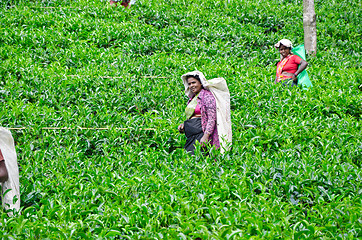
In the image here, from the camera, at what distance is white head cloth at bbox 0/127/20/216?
3742 millimetres

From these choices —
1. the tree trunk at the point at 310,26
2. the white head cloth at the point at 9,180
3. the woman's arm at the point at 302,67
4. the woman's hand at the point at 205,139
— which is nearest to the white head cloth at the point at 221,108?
the woman's hand at the point at 205,139

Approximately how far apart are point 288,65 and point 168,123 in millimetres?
2871

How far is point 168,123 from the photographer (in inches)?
249

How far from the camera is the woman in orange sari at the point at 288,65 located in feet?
24.3

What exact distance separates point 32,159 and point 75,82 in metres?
2.84

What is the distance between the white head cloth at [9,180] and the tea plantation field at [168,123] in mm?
188

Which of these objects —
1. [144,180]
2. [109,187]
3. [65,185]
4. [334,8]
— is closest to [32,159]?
[65,185]

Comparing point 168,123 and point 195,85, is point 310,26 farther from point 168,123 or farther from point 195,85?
point 195,85

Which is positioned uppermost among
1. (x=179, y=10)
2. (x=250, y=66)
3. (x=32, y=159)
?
(x=179, y=10)

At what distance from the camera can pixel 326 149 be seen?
5219 millimetres

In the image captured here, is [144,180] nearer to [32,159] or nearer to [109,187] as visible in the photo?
[109,187]

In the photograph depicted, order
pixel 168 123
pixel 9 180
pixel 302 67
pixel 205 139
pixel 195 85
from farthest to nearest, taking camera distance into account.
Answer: pixel 302 67 < pixel 168 123 < pixel 195 85 < pixel 205 139 < pixel 9 180

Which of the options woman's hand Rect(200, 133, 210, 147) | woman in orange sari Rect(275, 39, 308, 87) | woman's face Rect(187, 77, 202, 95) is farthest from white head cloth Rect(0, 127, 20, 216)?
woman in orange sari Rect(275, 39, 308, 87)

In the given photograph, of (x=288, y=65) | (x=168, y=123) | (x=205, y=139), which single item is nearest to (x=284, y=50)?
(x=288, y=65)
